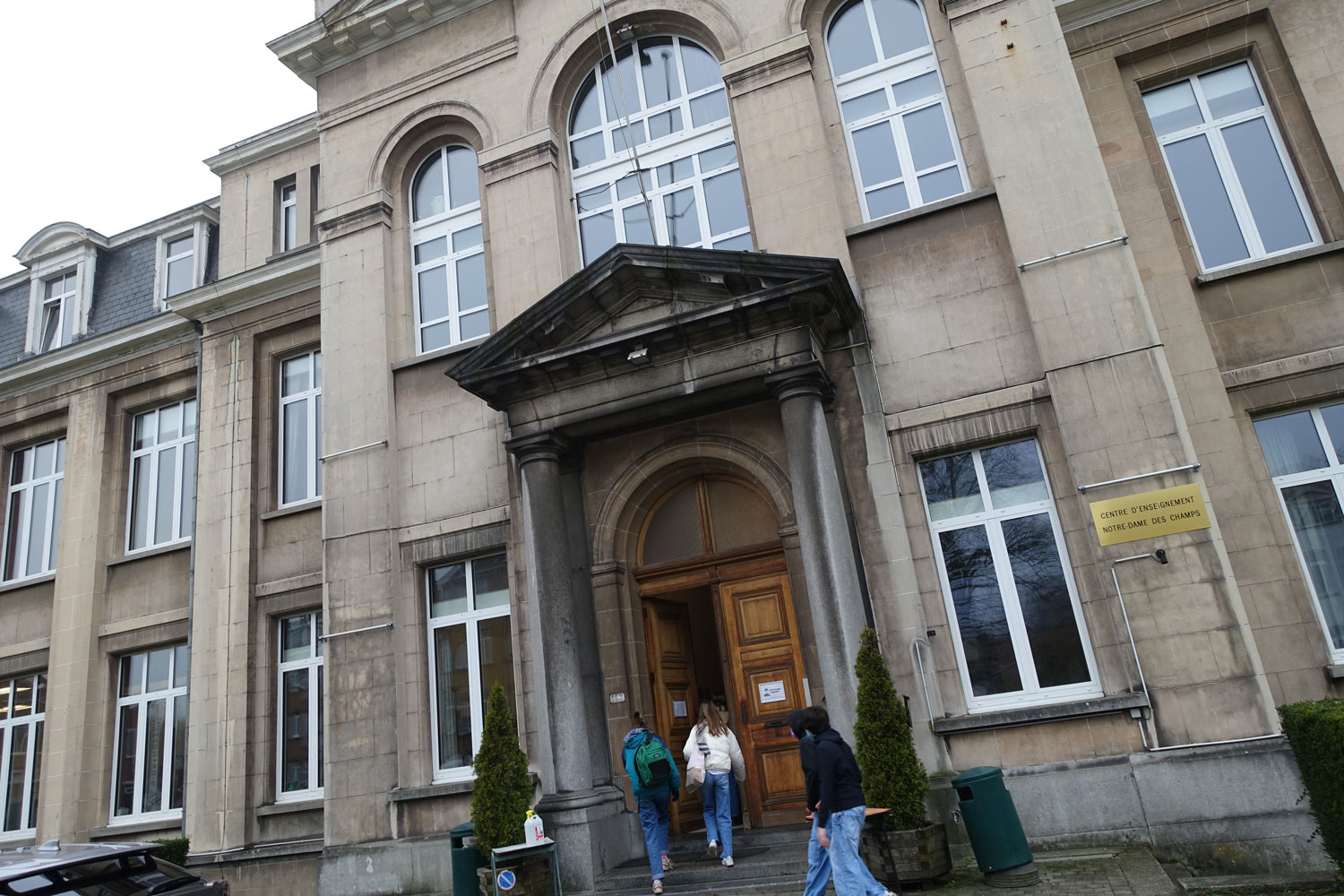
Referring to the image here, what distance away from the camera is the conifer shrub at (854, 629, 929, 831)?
26.9ft

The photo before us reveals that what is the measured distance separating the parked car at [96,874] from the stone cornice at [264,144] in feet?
39.8

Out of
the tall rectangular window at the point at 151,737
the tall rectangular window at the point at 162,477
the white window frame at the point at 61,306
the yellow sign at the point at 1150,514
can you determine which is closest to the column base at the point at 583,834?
the yellow sign at the point at 1150,514

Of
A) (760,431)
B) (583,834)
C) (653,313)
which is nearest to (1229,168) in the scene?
(760,431)

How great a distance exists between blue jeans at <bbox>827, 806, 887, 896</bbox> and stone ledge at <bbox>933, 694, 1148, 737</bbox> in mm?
2962

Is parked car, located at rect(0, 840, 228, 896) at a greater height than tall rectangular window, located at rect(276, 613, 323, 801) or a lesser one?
lesser

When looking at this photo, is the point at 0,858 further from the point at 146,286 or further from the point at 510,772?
the point at 146,286

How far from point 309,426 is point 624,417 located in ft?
21.9

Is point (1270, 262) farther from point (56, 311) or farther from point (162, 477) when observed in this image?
point (56, 311)

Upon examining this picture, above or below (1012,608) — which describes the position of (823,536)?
above

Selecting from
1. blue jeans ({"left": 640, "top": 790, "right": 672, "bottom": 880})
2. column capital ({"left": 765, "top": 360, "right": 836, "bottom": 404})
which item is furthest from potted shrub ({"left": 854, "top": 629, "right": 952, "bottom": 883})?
column capital ({"left": 765, "top": 360, "right": 836, "bottom": 404})

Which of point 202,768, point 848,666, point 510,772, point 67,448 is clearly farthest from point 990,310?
point 67,448

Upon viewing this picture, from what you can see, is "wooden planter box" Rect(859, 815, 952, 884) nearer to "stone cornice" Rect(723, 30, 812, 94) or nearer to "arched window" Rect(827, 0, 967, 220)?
"arched window" Rect(827, 0, 967, 220)

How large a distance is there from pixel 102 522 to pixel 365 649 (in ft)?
24.5

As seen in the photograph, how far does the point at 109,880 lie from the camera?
801 cm
